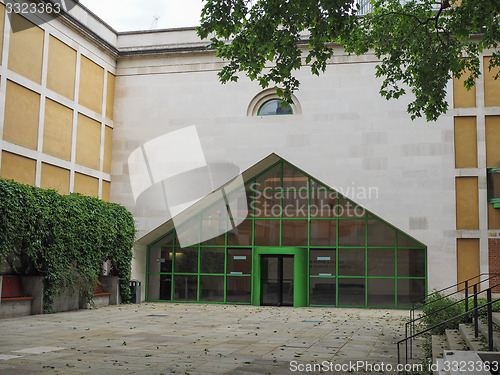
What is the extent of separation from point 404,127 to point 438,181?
2397 millimetres

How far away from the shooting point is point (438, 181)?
21031 millimetres

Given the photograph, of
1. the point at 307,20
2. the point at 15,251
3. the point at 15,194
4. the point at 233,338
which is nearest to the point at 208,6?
the point at 307,20

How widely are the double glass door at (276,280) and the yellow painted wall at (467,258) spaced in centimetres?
629

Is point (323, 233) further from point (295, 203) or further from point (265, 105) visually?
point (265, 105)

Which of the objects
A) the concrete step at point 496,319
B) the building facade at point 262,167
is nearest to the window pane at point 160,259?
the building facade at point 262,167

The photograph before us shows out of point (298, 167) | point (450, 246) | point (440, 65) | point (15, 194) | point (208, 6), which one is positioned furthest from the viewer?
point (298, 167)

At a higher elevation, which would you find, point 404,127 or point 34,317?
point 404,127

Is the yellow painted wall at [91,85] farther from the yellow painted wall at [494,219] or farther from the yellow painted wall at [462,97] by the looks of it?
the yellow painted wall at [494,219]

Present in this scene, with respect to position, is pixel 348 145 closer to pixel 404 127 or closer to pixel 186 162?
pixel 404 127

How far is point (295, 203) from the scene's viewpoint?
22.8 meters

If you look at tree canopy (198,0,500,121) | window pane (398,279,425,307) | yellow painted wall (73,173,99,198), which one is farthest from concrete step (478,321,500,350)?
yellow painted wall (73,173,99,198)

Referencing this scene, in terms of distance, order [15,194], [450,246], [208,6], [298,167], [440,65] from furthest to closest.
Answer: [298,167] → [450,246] → [15,194] → [440,65] → [208,6]

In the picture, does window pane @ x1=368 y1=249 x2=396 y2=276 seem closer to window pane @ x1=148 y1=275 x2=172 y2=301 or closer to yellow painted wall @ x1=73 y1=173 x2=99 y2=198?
window pane @ x1=148 y1=275 x2=172 y2=301

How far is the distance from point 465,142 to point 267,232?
27.4ft
